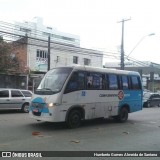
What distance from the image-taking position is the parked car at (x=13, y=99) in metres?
18.1

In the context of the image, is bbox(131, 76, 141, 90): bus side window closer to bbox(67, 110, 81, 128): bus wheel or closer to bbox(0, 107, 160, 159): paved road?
bbox(0, 107, 160, 159): paved road

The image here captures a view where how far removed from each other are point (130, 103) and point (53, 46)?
2989 centimetres

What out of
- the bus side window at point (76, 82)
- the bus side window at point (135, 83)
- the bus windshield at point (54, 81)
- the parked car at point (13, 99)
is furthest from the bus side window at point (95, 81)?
the parked car at point (13, 99)

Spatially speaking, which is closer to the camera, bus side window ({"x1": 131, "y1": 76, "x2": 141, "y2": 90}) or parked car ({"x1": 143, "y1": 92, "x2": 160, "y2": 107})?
bus side window ({"x1": 131, "y1": 76, "x2": 141, "y2": 90})

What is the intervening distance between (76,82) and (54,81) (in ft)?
3.03

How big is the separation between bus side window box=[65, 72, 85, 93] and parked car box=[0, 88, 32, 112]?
23.2 feet

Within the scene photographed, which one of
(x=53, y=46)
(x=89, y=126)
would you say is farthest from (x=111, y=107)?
(x=53, y=46)

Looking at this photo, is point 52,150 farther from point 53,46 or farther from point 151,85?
point 151,85

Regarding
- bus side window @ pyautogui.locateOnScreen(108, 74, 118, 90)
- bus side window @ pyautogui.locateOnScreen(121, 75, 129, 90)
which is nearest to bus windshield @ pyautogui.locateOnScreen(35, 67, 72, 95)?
bus side window @ pyautogui.locateOnScreen(108, 74, 118, 90)

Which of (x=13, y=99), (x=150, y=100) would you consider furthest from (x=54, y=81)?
(x=150, y=100)

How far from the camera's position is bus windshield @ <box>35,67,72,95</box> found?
39.4ft

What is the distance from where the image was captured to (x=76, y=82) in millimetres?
12516

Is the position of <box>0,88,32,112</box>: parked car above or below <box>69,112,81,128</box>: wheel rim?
above

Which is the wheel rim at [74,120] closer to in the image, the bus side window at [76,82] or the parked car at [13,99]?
the bus side window at [76,82]
